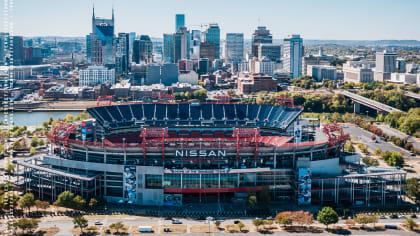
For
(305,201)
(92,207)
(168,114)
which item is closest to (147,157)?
(92,207)

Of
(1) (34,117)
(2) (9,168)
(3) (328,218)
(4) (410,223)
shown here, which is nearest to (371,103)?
(4) (410,223)

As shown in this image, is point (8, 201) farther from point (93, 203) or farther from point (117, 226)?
point (117, 226)

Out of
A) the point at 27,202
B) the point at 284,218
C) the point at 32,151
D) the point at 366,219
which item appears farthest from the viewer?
the point at 32,151

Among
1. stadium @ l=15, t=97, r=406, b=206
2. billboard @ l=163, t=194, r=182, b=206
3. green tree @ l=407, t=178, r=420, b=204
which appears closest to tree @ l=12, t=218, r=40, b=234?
stadium @ l=15, t=97, r=406, b=206

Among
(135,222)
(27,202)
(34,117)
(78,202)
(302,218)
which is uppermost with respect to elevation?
(34,117)

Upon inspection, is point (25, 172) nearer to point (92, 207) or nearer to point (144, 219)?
point (92, 207)

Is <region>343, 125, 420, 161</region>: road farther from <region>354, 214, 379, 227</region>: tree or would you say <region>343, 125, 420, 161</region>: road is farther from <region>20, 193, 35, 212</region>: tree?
<region>20, 193, 35, 212</region>: tree

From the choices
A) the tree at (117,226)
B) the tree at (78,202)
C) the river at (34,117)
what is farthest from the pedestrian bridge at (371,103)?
the tree at (117,226)
